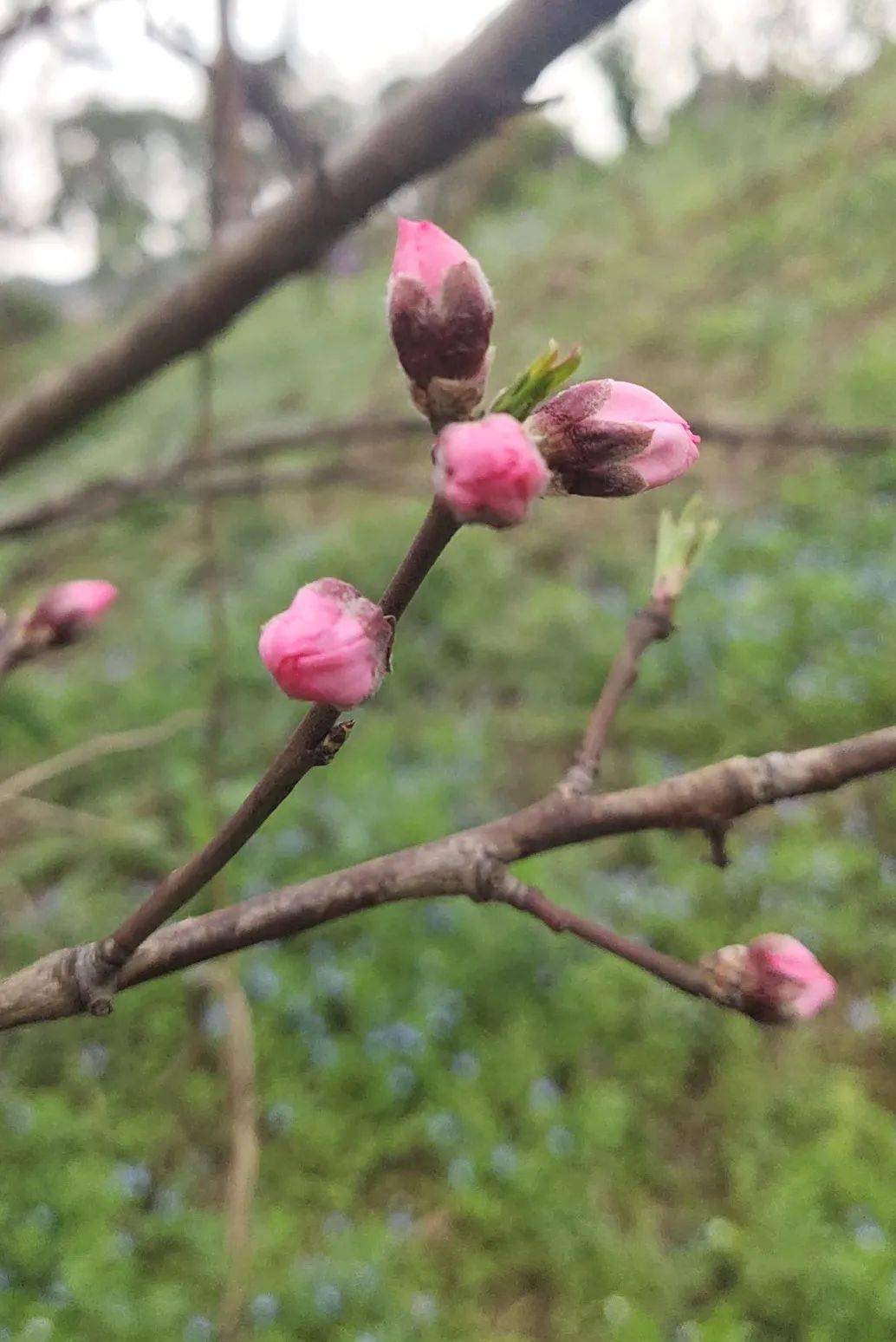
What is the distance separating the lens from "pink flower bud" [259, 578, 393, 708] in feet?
1.90

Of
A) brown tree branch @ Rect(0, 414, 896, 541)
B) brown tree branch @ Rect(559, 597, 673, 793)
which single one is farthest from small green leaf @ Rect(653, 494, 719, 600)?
brown tree branch @ Rect(0, 414, 896, 541)

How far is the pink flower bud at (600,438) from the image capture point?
0.62m

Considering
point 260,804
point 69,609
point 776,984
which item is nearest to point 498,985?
point 69,609

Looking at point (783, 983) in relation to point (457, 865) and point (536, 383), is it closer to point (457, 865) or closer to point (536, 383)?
point (457, 865)

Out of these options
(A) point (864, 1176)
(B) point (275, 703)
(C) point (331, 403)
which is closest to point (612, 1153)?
(A) point (864, 1176)

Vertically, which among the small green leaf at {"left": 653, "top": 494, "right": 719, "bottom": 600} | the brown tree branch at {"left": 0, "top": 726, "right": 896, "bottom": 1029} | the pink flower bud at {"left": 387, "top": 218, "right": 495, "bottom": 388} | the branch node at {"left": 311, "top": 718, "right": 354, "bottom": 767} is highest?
the pink flower bud at {"left": 387, "top": 218, "right": 495, "bottom": 388}

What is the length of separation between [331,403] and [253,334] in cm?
439

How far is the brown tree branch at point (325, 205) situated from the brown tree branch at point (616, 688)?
1.76 feet

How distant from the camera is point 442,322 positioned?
583 millimetres

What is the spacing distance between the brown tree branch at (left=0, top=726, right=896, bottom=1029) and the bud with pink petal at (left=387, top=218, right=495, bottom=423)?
333 millimetres

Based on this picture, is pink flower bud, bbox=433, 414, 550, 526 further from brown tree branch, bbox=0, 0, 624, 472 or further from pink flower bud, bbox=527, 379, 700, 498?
brown tree branch, bbox=0, 0, 624, 472

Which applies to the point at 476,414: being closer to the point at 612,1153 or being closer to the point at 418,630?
the point at 612,1153

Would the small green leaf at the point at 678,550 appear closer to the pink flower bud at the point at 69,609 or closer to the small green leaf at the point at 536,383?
the small green leaf at the point at 536,383

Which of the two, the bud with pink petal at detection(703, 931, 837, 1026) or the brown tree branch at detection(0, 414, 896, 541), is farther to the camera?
the brown tree branch at detection(0, 414, 896, 541)
